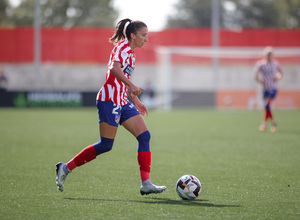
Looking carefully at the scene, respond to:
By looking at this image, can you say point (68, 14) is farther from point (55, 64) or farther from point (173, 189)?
point (173, 189)

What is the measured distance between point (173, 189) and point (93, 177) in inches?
52.4

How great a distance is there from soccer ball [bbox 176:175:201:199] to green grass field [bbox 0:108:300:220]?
8 centimetres

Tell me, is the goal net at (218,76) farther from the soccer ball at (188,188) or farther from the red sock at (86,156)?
the soccer ball at (188,188)

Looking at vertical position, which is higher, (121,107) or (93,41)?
(93,41)

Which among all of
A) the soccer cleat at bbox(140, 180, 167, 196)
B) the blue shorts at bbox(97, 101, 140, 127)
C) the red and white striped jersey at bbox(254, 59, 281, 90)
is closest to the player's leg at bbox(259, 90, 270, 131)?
the red and white striped jersey at bbox(254, 59, 281, 90)

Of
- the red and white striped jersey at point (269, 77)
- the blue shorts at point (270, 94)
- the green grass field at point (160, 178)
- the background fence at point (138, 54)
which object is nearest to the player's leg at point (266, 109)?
the blue shorts at point (270, 94)

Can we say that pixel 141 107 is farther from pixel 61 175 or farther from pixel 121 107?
pixel 61 175

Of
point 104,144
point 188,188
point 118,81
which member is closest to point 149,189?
point 188,188

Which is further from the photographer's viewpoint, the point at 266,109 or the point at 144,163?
the point at 266,109

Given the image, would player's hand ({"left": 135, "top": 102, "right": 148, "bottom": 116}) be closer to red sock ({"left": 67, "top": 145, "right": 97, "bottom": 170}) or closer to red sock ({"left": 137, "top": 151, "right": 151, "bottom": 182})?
red sock ({"left": 137, "top": 151, "right": 151, "bottom": 182})

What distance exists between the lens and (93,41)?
34094 millimetres

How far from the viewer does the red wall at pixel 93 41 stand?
3306 centimetres

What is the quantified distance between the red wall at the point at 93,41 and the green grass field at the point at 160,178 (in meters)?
22.2

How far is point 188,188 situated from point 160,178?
131 centimetres
